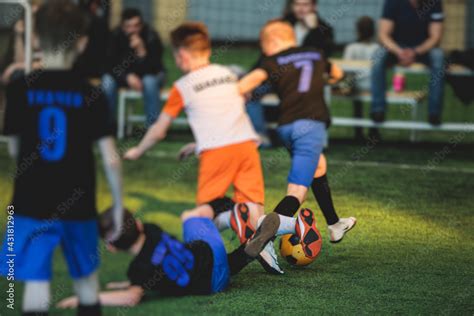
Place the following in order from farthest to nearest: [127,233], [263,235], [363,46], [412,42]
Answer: [363,46] → [412,42] → [263,235] → [127,233]

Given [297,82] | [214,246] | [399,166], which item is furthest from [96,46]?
[214,246]

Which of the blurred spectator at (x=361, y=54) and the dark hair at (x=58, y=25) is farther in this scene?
the blurred spectator at (x=361, y=54)

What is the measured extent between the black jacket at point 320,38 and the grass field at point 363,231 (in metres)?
1.15

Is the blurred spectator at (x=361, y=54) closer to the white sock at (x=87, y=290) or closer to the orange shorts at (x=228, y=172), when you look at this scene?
the orange shorts at (x=228, y=172)

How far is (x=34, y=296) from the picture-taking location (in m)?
3.83

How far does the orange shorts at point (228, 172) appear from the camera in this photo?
235 inches

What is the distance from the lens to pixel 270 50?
6.50 metres

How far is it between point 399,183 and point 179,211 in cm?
214

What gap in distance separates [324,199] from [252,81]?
2.96 feet

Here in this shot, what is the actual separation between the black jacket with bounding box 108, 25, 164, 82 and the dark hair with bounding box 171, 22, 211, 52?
228 inches

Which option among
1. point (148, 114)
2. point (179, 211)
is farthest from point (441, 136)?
point (179, 211)

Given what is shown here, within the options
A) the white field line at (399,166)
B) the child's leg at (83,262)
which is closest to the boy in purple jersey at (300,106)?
the child's leg at (83,262)

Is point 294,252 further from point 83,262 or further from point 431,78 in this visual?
point 431,78

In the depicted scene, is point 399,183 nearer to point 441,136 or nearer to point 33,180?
point 441,136
